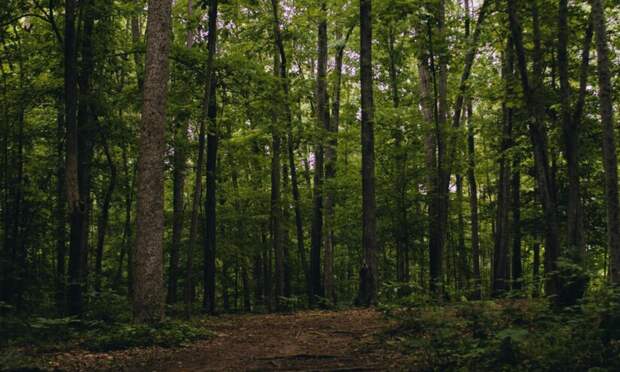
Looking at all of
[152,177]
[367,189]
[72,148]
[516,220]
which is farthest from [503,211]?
[72,148]

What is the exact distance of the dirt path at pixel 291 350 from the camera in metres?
6.95

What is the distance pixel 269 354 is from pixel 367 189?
794 centimetres

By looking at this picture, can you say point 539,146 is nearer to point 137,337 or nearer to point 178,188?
point 137,337

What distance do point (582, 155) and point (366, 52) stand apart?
7514mm

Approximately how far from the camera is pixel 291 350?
814 centimetres

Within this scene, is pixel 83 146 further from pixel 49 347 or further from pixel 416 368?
pixel 416 368

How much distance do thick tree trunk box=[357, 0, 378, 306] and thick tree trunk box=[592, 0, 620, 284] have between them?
746cm

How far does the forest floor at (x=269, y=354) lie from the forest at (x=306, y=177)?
7 centimetres

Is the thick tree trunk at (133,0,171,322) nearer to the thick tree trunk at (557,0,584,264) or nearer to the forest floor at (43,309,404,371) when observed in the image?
the forest floor at (43,309,404,371)

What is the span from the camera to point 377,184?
2019 centimetres

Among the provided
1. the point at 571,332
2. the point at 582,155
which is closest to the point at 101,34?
the point at 571,332

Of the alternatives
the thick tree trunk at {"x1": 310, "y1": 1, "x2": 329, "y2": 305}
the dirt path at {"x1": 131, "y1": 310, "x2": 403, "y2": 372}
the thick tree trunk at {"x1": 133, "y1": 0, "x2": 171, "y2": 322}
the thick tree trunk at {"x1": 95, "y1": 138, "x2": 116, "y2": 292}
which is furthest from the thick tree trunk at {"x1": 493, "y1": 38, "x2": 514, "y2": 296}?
the thick tree trunk at {"x1": 95, "y1": 138, "x2": 116, "y2": 292}

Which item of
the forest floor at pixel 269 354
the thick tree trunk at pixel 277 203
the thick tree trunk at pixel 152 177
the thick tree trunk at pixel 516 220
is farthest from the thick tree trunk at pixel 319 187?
the thick tree trunk at pixel 152 177

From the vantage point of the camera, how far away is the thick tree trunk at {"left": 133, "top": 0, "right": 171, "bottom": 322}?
9922 mm
